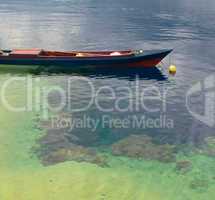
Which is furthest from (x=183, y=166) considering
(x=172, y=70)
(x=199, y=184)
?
(x=172, y=70)

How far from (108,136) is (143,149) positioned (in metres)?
2.93

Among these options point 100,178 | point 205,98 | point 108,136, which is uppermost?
point 205,98

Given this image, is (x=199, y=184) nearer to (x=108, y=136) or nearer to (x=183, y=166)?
(x=183, y=166)

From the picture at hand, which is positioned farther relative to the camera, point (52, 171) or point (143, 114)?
point (143, 114)

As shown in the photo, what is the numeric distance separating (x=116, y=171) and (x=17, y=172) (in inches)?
225

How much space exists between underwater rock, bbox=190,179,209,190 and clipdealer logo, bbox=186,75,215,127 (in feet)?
25.8

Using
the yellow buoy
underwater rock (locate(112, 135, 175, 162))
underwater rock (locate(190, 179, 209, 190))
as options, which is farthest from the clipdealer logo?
underwater rock (locate(190, 179, 209, 190))

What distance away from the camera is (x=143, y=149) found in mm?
24953

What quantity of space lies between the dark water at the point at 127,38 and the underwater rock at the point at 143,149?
0.96 meters

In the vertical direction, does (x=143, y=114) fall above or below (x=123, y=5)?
below

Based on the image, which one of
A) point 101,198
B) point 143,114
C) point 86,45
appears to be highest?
point 86,45

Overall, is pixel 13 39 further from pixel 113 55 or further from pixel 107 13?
pixel 107 13

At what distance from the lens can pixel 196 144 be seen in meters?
25.8

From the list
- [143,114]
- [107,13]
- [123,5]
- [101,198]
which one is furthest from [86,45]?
[123,5]
